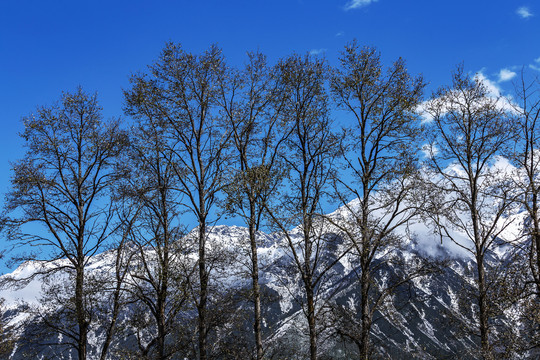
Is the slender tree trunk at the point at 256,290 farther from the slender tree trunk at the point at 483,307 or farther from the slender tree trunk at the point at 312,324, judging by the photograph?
the slender tree trunk at the point at 483,307

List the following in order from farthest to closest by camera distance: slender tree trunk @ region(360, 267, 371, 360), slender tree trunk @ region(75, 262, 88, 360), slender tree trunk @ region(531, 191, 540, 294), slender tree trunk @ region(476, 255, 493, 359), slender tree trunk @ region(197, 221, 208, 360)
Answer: slender tree trunk @ region(75, 262, 88, 360) → slender tree trunk @ region(476, 255, 493, 359) → slender tree trunk @ region(197, 221, 208, 360) → slender tree trunk @ region(360, 267, 371, 360) → slender tree trunk @ region(531, 191, 540, 294)

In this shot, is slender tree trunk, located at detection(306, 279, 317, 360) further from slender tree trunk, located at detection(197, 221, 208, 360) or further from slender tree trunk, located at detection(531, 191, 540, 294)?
slender tree trunk, located at detection(531, 191, 540, 294)

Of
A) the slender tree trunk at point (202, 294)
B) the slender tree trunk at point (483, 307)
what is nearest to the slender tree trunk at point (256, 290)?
the slender tree trunk at point (202, 294)

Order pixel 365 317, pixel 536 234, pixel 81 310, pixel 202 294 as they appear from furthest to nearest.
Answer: pixel 81 310 → pixel 202 294 → pixel 365 317 → pixel 536 234

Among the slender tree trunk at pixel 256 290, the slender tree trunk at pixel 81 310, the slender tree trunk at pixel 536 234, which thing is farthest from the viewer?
the slender tree trunk at pixel 81 310

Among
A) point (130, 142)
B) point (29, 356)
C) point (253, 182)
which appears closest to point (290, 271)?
point (253, 182)

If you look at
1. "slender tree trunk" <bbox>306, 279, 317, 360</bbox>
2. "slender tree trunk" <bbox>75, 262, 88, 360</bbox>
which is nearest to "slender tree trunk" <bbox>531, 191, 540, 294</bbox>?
"slender tree trunk" <bbox>306, 279, 317, 360</bbox>

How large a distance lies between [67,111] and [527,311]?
22943mm

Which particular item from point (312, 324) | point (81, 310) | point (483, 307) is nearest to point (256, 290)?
point (312, 324)

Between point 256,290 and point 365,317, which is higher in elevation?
point 256,290

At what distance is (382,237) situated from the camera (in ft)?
65.9

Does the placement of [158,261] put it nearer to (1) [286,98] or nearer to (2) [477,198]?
(1) [286,98]

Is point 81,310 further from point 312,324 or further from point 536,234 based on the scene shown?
point 536,234

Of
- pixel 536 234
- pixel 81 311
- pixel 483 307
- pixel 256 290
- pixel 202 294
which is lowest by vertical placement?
pixel 483 307
